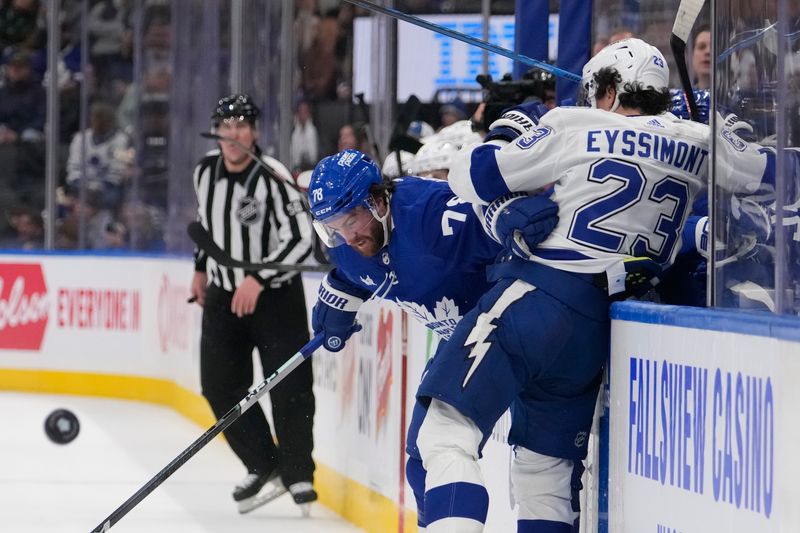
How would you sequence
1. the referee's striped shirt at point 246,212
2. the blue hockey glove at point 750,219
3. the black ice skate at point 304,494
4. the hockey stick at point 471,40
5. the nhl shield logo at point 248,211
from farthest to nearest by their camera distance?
the nhl shield logo at point 248,211 < the referee's striped shirt at point 246,212 < the black ice skate at point 304,494 < the hockey stick at point 471,40 < the blue hockey glove at point 750,219

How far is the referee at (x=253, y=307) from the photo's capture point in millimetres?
5527

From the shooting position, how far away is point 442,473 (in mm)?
2797

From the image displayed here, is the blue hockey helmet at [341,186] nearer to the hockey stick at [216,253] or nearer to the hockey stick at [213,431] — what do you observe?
the hockey stick at [213,431]

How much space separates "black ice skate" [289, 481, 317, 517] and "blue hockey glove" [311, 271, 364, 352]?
5.31ft

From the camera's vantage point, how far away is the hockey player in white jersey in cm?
288

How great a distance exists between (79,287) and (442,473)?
7.17m

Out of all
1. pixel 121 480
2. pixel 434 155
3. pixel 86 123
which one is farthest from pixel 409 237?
pixel 86 123

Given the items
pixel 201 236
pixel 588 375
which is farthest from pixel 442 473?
pixel 201 236

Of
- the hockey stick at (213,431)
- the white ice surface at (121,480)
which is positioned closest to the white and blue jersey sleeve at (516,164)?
the hockey stick at (213,431)

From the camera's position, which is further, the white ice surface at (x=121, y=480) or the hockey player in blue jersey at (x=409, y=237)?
the white ice surface at (x=121, y=480)

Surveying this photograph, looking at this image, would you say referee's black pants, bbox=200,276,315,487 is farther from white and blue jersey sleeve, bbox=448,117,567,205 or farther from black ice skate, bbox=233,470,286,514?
white and blue jersey sleeve, bbox=448,117,567,205

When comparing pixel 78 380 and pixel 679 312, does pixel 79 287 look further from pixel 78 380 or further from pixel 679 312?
pixel 679 312

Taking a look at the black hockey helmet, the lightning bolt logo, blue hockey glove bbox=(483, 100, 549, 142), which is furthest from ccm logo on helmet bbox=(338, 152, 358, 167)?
the black hockey helmet

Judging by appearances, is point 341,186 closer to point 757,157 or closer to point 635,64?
point 635,64
